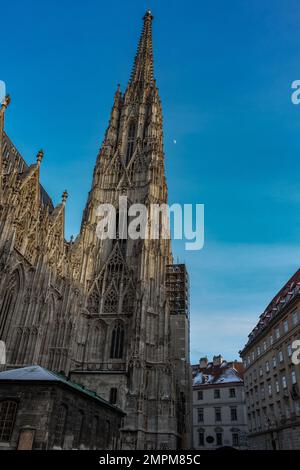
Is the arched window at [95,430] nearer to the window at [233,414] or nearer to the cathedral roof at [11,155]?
the cathedral roof at [11,155]

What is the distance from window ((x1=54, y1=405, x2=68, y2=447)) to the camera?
17.3 m

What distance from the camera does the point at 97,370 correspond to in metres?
32.6

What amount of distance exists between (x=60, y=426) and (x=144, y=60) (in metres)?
61.8

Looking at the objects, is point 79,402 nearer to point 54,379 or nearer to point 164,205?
point 54,379

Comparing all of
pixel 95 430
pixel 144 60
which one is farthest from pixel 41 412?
pixel 144 60

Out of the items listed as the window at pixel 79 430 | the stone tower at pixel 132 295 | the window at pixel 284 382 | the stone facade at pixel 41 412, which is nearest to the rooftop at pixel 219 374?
the window at pixel 284 382

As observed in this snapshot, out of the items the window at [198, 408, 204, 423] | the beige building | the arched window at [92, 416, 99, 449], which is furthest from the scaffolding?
the arched window at [92, 416, 99, 449]

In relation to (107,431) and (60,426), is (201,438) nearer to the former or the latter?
(107,431)

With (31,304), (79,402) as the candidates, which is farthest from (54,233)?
(79,402)

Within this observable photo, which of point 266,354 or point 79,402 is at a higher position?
point 266,354

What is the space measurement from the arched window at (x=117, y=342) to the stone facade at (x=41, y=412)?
15063mm
